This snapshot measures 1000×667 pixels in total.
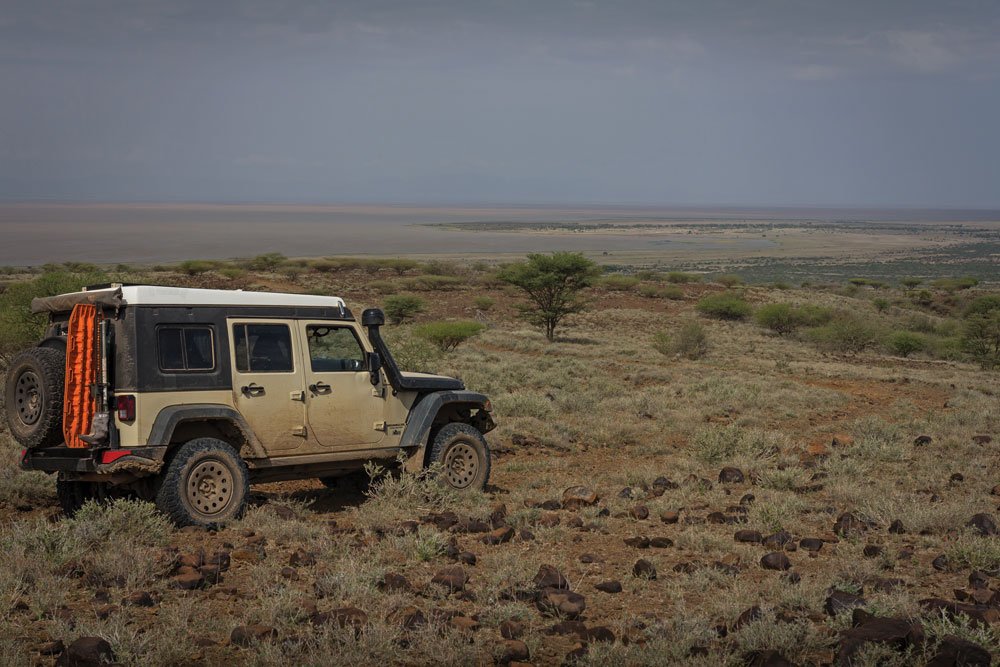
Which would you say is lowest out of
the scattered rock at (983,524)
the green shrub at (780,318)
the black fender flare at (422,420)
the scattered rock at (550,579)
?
the green shrub at (780,318)

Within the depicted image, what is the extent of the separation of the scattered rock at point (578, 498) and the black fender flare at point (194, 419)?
3070 millimetres

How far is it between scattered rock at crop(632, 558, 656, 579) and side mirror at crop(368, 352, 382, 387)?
3.28m

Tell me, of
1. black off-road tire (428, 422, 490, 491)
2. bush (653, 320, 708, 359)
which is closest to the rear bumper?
black off-road tire (428, 422, 490, 491)

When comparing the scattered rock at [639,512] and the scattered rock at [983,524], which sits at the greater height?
the scattered rock at [983,524]

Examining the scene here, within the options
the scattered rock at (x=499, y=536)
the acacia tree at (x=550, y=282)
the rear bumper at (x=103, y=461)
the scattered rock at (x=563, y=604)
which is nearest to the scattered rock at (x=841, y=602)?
the scattered rock at (x=563, y=604)

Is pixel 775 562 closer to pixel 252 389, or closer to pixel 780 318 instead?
pixel 252 389

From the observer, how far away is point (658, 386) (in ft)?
67.5

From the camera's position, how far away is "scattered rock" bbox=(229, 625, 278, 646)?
5250 mm

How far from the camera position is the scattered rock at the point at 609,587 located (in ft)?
21.6

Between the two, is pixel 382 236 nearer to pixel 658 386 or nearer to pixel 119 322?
pixel 658 386

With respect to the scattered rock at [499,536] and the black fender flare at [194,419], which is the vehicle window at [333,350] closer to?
the black fender flare at [194,419]

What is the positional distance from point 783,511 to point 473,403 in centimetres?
338

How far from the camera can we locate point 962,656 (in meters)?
5.07

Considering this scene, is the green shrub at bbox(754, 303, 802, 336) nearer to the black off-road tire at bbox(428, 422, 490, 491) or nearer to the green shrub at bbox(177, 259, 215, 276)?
the green shrub at bbox(177, 259, 215, 276)
